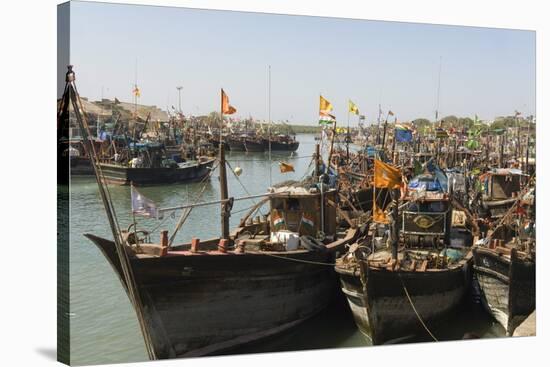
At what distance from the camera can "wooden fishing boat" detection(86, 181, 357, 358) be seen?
8812mm

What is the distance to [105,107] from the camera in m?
10.0

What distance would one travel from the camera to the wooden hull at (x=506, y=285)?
10.2 meters

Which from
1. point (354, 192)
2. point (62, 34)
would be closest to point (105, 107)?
point (62, 34)

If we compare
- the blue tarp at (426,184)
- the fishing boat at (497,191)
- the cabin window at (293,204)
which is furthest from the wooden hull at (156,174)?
the cabin window at (293,204)

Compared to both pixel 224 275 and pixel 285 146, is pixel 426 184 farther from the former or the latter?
pixel 285 146

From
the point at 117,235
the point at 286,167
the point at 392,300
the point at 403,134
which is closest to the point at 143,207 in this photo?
the point at 117,235

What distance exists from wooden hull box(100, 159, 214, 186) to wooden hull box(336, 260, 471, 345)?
38.2 ft

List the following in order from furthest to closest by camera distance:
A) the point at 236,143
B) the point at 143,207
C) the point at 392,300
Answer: the point at 236,143 < the point at 392,300 < the point at 143,207

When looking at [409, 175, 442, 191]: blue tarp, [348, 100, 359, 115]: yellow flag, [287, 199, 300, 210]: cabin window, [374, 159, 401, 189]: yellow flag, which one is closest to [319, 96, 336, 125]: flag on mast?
[348, 100, 359, 115]: yellow flag

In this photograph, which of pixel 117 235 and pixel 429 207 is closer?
pixel 117 235

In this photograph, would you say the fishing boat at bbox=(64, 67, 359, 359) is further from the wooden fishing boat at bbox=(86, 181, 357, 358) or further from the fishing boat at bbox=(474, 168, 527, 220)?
the fishing boat at bbox=(474, 168, 527, 220)

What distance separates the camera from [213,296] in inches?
363

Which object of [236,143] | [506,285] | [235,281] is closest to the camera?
[235,281]

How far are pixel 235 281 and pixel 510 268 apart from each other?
14.0ft
